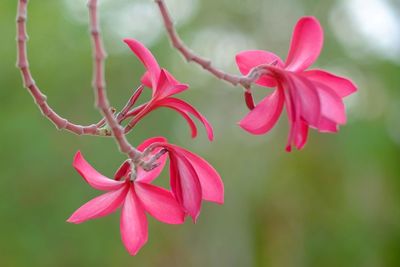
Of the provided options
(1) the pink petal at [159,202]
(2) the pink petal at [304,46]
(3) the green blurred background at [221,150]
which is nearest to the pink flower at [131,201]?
(1) the pink petal at [159,202]

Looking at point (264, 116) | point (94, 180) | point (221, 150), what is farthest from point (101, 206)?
point (221, 150)

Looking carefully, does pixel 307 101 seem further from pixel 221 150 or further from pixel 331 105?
pixel 221 150

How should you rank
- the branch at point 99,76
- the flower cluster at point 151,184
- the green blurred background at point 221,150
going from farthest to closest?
1. the green blurred background at point 221,150
2. the flower cluster at point 151,184
3. the branch at point 99,76

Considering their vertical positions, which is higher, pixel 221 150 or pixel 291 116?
pixel 221 150

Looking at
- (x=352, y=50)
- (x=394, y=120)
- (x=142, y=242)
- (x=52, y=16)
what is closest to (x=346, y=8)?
(x=352, y=50)

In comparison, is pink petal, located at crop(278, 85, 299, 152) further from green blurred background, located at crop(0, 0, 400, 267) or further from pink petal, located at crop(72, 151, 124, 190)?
green blurred background, located at crop(0, 0, 400, 267)

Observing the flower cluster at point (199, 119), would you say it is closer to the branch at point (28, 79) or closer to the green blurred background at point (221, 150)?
the branch at point (28, 79)
